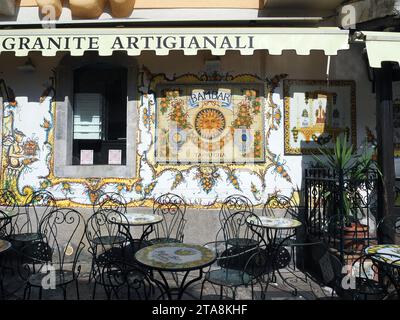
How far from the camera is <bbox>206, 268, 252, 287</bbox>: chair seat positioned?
3605 millimetres

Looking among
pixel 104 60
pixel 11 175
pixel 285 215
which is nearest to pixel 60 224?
pixel 11 175

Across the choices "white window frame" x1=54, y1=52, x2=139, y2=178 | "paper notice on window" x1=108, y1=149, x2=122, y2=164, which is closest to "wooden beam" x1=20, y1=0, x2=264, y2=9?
"white window frame" x1=54, y1=52, x2=139, y2=178

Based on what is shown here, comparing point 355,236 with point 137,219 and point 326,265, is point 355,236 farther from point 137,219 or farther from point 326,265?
point 137,219

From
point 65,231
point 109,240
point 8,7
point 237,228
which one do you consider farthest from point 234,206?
point 8,7

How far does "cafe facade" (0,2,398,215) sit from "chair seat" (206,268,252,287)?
7.01 feet

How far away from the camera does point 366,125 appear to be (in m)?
6.12

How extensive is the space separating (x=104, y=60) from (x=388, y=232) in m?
5.47

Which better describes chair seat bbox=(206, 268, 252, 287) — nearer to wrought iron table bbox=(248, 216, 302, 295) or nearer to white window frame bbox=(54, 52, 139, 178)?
wrought iron table bbox=(248, 216, 302, 295)

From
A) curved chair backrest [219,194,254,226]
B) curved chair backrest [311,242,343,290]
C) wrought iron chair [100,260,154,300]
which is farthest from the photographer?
curved chair backrest [219,194,254,226]
